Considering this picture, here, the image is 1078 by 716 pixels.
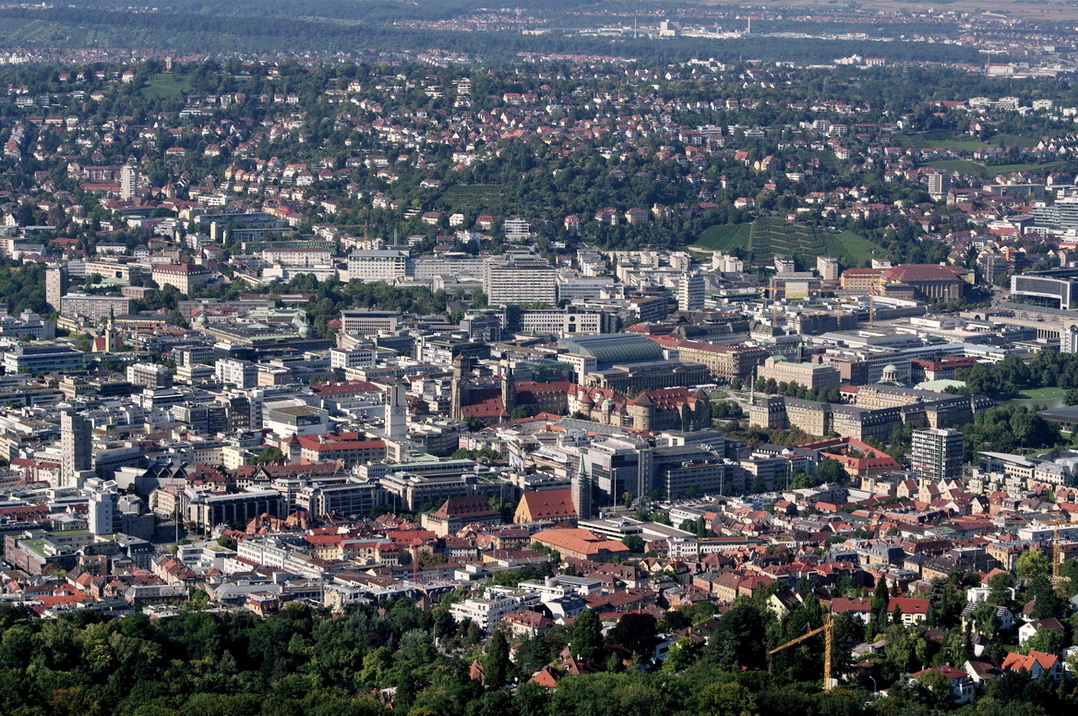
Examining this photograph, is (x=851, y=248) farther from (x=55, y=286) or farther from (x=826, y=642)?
(x=826, y=642)

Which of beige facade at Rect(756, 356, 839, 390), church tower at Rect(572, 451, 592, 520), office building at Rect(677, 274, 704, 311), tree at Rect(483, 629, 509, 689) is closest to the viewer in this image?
tree at Rect(483, 629, 509, 689)

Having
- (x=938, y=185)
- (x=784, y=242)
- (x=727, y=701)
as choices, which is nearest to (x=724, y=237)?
(x=784, y=242)

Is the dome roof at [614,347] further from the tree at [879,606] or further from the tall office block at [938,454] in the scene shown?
the tree at [879,606]

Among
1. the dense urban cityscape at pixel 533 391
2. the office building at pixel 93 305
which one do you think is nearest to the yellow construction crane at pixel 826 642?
the dense urban cityscape at pixel 533 391

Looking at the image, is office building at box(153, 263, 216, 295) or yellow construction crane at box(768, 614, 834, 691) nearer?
yellow construction crane at box(768, 614, 834, 691)

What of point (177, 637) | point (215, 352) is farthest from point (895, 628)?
point (215, 352)

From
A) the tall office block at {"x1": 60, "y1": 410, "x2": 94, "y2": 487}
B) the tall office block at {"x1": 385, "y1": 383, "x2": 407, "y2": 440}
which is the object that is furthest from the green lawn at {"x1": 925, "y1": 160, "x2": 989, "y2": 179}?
the tall office block at {"x1": 60, "y1": 410, "x2": 94, "y2": 487}

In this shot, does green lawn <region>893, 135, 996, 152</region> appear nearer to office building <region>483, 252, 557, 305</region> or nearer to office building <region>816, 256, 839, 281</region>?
office building <region>816, 256, 839, 281</region>
